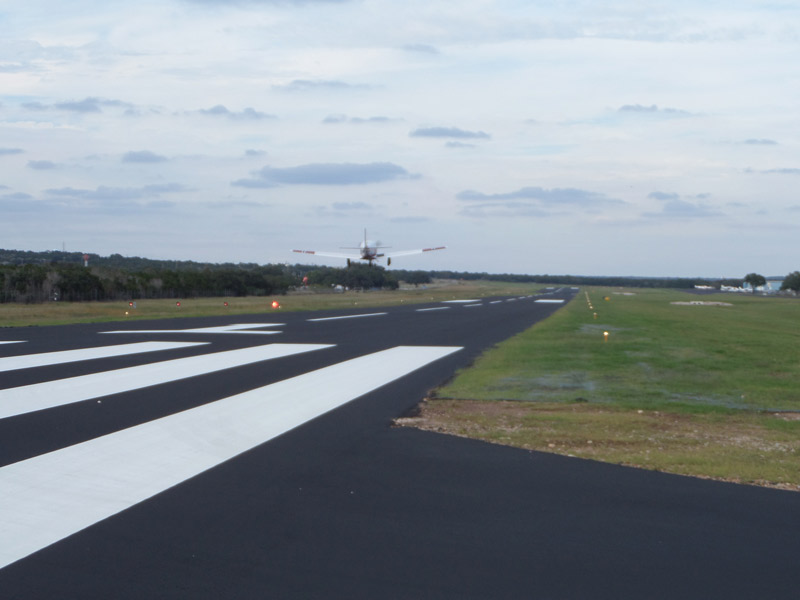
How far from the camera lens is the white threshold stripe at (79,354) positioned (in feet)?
55.0

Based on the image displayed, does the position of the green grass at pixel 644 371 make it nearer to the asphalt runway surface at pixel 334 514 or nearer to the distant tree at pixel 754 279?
the asphalt runway surface at pixel 334 514

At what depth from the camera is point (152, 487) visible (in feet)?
23.6

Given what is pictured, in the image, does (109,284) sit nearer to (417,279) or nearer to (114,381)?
(114,381)

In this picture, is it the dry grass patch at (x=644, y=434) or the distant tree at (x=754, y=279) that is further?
the distant tree at (x=754, y=279)

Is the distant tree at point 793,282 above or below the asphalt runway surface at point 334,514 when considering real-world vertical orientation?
above

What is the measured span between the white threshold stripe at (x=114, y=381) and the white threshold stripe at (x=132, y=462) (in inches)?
92.5

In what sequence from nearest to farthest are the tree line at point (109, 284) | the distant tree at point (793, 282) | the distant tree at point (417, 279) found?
the tree line at point (109, 284), the distant tree at point (793, 282), the distant tree at point (417, 279)

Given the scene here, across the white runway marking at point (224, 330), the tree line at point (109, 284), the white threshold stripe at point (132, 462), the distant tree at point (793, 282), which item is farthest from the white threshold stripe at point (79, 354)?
the distant tree at point (793, 282)

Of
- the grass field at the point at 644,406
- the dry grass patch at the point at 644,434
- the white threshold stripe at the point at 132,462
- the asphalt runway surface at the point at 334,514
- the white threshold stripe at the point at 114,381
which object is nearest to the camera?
the asphalt runway surface at the point at 334,514

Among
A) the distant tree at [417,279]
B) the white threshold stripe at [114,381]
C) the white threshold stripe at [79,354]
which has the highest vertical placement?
the distant tree at [417,279]

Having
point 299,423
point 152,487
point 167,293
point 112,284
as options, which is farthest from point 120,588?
point 167,293

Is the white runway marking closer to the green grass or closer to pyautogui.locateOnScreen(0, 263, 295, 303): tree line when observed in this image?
the green grass

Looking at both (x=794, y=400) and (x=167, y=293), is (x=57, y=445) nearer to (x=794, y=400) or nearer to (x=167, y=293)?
(x=794, y=400)

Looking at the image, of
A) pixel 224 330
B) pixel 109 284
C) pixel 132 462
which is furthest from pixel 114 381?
pixel 109 284
